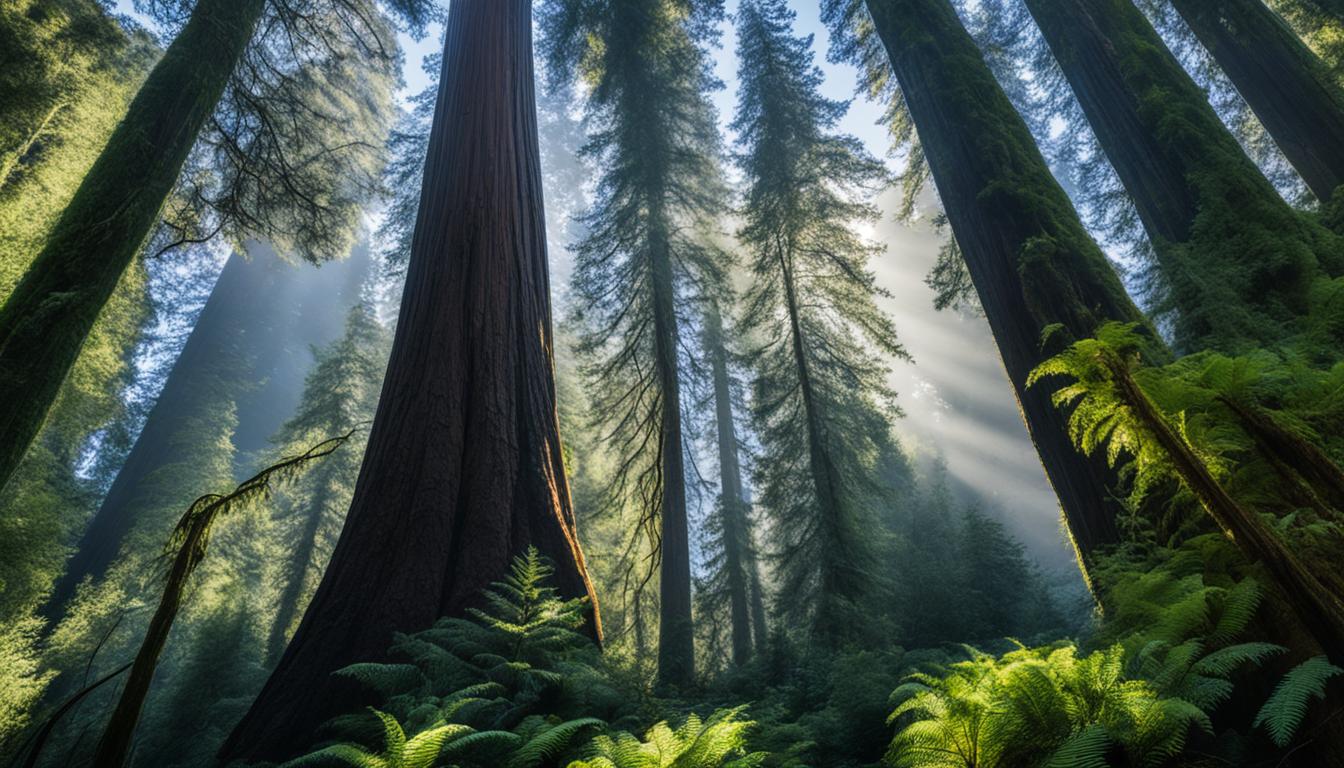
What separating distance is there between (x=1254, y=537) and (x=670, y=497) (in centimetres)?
738

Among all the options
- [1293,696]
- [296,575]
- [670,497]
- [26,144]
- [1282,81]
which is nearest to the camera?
[1293,696]

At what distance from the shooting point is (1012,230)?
3.74 metres

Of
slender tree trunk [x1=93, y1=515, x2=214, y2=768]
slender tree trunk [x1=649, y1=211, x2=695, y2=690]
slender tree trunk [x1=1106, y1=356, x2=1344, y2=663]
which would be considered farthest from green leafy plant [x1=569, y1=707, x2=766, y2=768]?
slender tree trunk [x1=649, y1=211, x2=695, y2=690]

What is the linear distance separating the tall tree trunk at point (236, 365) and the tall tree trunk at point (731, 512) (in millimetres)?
10485

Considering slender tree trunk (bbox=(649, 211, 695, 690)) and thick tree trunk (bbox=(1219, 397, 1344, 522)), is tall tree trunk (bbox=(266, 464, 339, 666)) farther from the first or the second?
thick tree trunk (bbox=(1219, 397, 1344, 522))

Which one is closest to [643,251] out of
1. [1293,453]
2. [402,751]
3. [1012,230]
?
[1012,230]

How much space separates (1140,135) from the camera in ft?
15.6

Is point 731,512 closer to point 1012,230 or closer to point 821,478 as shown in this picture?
point 821,478

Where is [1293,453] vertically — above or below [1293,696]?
above

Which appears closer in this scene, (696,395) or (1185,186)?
(1185,186)

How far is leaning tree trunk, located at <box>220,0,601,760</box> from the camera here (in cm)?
297

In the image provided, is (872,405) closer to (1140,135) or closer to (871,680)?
(1140,135)

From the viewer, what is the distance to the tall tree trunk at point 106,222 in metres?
4.18

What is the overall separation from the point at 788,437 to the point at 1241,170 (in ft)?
20.2
